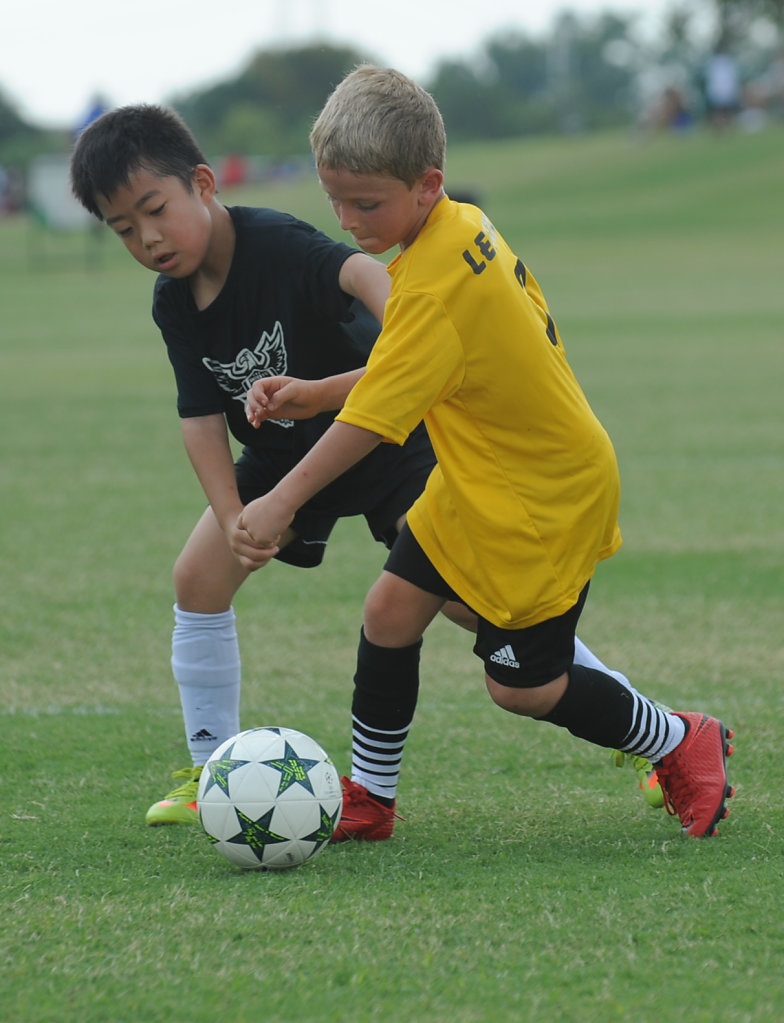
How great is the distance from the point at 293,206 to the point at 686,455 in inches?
1257

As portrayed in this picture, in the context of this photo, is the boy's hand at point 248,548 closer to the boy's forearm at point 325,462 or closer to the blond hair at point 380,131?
the boy's forearm at point 325,462

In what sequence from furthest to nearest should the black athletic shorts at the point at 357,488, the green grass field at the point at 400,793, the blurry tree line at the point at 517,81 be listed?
the blurry tree line at the point at 517,81, the black athletic shorts at the point at 357,488, the green grass field at the point at 400,793

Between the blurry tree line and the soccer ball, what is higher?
the soccer ball

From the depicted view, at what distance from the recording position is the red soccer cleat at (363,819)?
3.17m

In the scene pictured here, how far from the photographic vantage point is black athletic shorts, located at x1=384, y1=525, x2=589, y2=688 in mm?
2975

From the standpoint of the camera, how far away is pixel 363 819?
3.17 metres

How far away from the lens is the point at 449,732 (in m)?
4.06

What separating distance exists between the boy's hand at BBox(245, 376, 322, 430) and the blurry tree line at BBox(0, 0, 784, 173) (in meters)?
56.3

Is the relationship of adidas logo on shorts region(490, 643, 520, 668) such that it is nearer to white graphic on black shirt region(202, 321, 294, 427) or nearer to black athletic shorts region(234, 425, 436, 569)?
black athletic shorts region(234, 425, 436, 569)

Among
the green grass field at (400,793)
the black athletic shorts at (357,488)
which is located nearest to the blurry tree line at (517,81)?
the green grass field at (400,793)

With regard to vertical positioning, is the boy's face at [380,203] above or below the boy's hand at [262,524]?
above

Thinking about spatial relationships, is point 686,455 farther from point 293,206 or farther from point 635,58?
point 635,58

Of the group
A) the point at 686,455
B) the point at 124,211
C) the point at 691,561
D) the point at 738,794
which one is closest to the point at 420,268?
the point at 124,211

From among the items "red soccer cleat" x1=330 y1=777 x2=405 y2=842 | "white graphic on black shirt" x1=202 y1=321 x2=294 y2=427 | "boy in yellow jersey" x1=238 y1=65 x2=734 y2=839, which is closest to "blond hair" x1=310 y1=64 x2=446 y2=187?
"boy in yellow jersey" x1=238 y1=65 x2=734 y2=839
